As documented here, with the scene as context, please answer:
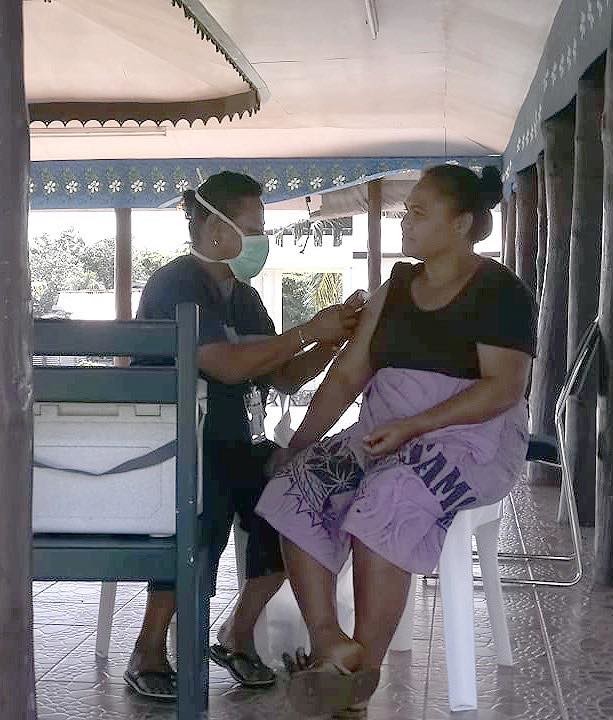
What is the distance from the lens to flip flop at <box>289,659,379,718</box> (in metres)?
2.23

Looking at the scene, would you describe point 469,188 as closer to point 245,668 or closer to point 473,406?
point 473,406

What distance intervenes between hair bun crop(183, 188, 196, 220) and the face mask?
0.08 feet

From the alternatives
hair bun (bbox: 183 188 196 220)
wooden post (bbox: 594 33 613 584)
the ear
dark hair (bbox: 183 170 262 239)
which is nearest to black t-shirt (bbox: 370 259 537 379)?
the ear

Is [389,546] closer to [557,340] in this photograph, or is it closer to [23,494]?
[23,494]

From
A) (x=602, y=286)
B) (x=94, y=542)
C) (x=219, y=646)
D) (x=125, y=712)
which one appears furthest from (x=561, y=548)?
(x=94, y=542)

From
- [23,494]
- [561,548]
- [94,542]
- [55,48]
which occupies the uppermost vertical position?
[55,48]

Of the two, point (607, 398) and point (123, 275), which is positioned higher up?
point (123, 275)

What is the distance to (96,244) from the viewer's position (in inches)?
918

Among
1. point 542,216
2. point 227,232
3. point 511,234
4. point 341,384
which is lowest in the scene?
point 341,384

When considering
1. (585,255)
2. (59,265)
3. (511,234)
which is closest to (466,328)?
(585,255)

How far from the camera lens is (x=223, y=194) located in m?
2.82

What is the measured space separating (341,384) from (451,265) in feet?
1.34

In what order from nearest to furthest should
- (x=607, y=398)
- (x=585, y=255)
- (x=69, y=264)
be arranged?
(x=607, y=398)
(x=585, y=255)
(x=69, y=264)

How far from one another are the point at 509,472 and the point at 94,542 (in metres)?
1.02
